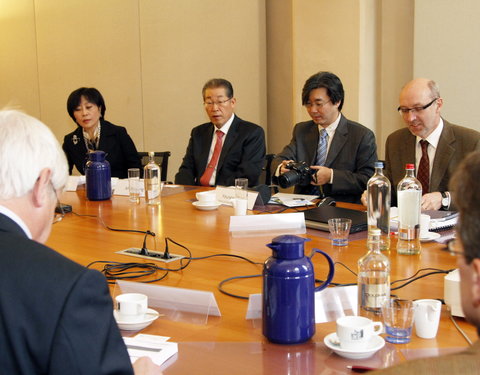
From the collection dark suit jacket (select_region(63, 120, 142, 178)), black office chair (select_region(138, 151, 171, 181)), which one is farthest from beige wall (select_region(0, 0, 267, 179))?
dark suit jacket (select_region(63, 120, 142, 178))

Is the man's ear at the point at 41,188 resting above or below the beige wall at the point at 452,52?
below

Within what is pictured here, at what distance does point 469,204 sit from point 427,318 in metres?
0.72

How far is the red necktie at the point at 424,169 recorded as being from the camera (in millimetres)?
3455

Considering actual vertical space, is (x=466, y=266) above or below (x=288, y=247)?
above

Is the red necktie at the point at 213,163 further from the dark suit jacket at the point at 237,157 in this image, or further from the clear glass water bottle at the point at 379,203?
the clear glass water bottle at the point at 379,203

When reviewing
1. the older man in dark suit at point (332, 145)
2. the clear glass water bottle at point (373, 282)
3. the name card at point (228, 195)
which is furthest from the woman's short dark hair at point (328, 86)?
the clear glass water bottle at point (373, 282)

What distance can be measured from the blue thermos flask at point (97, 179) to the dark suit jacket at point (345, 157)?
1.07m

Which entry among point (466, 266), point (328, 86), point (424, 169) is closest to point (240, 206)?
point (424, 169)

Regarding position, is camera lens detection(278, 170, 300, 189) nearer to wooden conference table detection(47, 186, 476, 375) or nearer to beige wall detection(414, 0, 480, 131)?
wooden conference table detection(47, 186, 476, 375)

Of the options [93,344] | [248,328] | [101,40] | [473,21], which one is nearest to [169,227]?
[248,328]

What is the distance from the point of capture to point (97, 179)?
145 inches

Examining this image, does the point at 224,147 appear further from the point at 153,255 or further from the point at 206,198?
the point at 153,255

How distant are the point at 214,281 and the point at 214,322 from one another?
0.37 meters

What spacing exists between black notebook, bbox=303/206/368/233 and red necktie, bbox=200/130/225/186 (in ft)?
5.58
